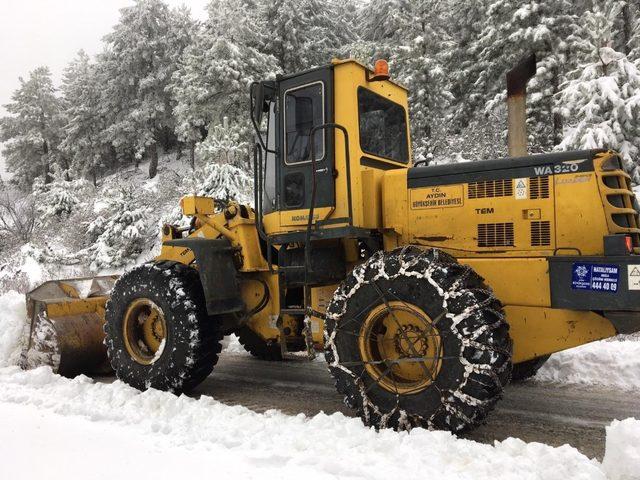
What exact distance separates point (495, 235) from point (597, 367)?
8.00 feet

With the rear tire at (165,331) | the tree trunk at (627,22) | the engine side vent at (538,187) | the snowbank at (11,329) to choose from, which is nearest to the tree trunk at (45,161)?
the tree trunk at (627,22)

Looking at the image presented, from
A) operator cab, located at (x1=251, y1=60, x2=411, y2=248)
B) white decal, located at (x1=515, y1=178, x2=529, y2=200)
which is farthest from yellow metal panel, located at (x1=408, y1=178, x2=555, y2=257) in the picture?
operator cab, located at (x1=251, y1=60, x2=411, y2=248)

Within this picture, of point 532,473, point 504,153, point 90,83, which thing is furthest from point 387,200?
point 90,83

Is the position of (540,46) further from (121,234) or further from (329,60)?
(121,234)

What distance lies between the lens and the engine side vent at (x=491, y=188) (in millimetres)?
4461

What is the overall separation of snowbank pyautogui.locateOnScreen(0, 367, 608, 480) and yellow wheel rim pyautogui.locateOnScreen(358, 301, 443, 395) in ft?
1.45

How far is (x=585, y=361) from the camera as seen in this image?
19.6ft

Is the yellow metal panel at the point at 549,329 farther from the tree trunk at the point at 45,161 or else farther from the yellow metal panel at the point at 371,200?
the tree trunk at the point at 45,161

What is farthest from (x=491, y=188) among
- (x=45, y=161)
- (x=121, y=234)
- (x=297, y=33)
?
(x=45, y=161)

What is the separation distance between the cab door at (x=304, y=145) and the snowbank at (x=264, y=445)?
1940 mm

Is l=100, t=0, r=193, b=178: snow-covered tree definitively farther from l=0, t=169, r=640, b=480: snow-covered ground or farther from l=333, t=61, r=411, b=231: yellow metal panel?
l=0, t=169, r=640, b=480: snow-covered ground

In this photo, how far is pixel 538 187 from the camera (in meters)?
4.32

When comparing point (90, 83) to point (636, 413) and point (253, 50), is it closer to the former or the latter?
point (253, 50)

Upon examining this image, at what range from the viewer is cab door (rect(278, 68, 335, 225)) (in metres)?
5.06
